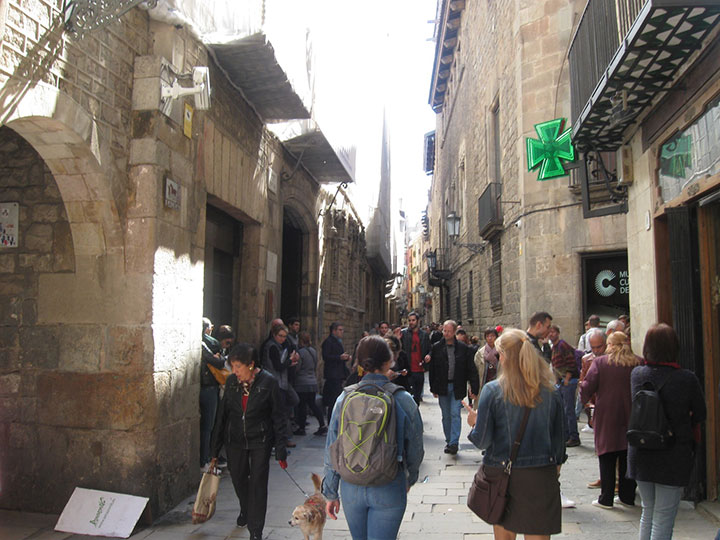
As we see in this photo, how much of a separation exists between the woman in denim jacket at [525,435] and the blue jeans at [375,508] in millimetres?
498

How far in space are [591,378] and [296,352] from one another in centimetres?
415

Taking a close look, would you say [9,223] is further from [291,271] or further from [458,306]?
[458,306]

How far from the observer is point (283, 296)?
444 inches

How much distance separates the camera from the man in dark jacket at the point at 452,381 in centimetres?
731

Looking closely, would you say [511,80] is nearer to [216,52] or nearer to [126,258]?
[216,52]

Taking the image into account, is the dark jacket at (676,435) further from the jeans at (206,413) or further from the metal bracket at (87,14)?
the metal bracket at (87,14)

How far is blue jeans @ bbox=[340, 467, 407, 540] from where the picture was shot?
9.55 feet

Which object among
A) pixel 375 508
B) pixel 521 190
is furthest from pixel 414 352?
pixel 375 508

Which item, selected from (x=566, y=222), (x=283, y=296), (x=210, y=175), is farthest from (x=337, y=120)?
(x=210, y=175)

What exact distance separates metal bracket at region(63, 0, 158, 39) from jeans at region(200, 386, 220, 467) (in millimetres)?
3494

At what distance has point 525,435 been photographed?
3.02 metres

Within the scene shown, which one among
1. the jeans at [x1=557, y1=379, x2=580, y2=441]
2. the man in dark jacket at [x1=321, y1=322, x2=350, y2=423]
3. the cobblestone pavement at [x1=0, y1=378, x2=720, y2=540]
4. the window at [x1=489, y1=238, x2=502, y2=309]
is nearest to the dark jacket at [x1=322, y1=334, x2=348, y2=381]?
the man in dark jacket at [x1=321, y1=322, x2=350, y2=423]

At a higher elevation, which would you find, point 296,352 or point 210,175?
point 210,175

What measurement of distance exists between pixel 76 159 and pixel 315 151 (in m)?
5.87
